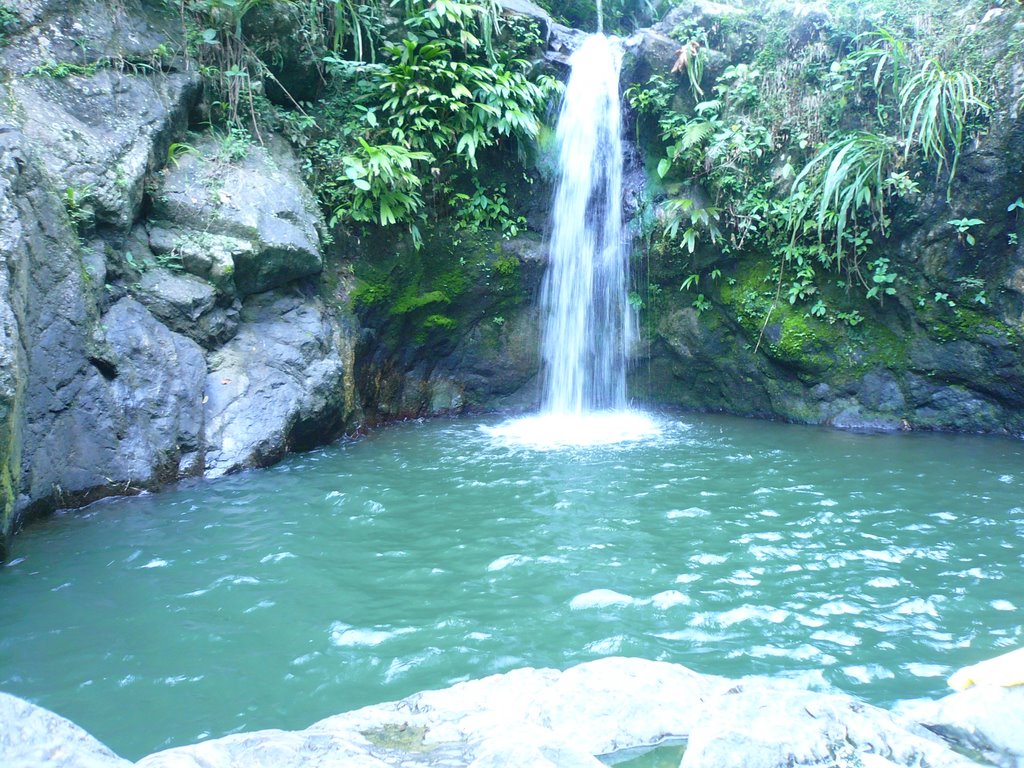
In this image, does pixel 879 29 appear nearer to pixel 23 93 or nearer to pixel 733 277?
pixel 733 277

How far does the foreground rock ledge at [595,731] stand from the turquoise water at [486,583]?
2.34 feet

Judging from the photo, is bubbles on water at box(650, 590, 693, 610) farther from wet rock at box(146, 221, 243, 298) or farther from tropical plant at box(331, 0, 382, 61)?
tropical plant at box(331, 0, 382, 61)

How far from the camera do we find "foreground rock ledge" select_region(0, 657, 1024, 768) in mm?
1974

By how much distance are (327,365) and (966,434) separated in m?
7.70

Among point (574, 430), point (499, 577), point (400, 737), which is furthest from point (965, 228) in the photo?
point (400, 737)

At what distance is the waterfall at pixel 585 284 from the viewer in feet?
32.4

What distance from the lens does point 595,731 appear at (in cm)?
229

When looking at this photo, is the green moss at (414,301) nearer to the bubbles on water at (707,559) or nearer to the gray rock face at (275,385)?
the gray rock face at (275,385)

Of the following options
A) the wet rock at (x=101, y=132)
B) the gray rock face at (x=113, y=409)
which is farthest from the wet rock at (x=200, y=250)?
the gray rock face at (x=113, y=409)

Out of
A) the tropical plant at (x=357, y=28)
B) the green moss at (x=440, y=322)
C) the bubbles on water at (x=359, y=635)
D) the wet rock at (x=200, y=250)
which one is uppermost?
the tropical plant at (x=357, y=28)

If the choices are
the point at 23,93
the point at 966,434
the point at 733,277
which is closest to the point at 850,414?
the point at 966,434

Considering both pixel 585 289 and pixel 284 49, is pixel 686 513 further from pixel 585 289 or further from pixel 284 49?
pixel 284 49

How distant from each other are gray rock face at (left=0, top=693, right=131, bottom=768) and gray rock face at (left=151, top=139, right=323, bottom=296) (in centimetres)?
560

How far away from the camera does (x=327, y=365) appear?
25.0 feet
